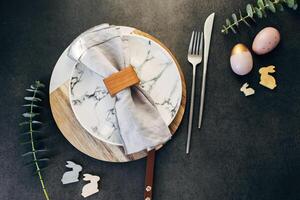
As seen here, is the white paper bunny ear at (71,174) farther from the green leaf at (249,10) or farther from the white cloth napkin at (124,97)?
the green leaf at (249,10)

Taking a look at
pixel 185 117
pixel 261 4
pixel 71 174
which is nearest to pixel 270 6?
pixel 261 4

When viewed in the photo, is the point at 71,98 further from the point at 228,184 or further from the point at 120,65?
the point at 228,184

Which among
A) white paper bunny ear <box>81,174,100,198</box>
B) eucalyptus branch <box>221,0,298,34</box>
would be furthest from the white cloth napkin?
eucalyptus branch <box>221,0,298,34</box>

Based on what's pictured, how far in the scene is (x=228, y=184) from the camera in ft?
2.71

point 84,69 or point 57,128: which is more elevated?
point 84,69

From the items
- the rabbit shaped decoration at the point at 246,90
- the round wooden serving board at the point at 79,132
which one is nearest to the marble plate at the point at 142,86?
the round wooden serving board at the point at 79,132

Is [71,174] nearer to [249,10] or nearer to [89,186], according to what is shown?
[89,186]

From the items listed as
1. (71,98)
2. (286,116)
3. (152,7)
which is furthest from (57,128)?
(286,116)

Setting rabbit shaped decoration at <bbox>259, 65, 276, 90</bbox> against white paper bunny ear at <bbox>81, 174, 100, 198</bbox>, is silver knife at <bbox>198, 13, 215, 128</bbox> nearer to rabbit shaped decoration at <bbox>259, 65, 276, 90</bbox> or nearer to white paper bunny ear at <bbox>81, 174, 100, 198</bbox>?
rabbit shaped decoration at <bbox>259, 65, 276, 90</bbox>

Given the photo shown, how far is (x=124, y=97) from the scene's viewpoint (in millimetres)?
738

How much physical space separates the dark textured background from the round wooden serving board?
36mm

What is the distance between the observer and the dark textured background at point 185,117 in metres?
0.82

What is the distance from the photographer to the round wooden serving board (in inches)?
31.1

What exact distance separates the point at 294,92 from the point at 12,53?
610 millimetres
